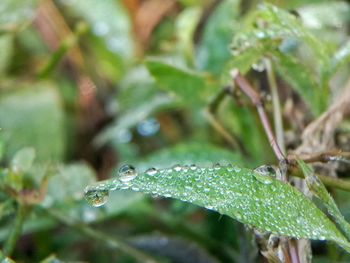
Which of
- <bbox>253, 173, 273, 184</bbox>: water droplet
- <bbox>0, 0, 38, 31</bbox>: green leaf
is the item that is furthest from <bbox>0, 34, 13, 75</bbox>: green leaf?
<bbox>253, 173, 273, 184</bbox>: water droplet

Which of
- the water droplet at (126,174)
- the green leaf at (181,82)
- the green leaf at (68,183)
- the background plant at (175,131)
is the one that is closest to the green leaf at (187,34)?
the background plant at (175,131)

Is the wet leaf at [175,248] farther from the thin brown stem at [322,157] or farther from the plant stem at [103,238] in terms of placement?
the thin brown stem at [322,157]

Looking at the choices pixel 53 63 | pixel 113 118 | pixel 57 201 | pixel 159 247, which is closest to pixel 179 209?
pixel 159 247

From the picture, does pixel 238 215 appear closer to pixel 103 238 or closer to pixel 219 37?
pixel 103 238

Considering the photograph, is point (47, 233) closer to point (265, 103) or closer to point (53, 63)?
point (53, 63)

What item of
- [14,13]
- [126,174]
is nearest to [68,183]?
[14,13]

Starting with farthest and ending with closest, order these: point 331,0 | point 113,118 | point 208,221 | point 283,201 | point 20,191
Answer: point 113,118
point 331,0
point 208,221
point 20,191
point 283,201
